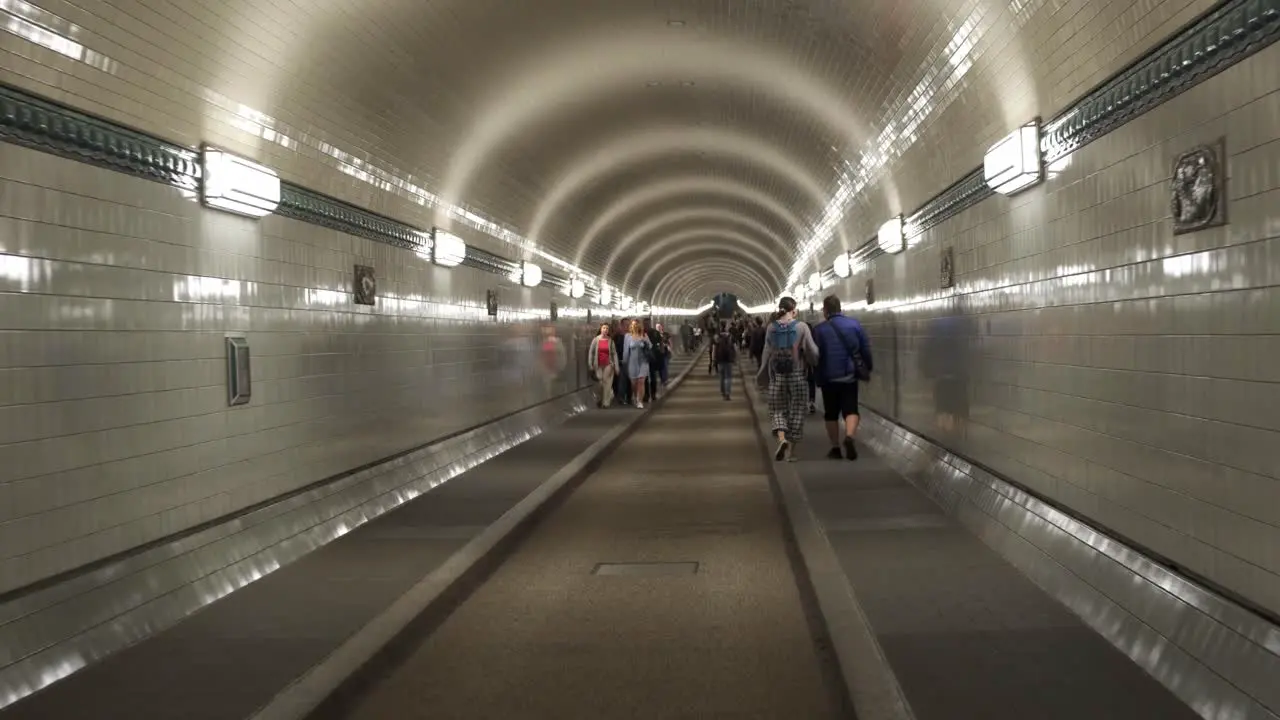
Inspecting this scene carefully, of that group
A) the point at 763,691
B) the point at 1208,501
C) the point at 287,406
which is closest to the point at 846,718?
the point at 763,691

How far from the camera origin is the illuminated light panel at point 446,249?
→ 45.5 ft

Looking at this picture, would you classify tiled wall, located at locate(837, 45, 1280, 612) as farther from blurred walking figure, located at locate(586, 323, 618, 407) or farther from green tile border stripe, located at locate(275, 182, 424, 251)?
blurred walking figure, located at locate(586, 323, 618, 407)

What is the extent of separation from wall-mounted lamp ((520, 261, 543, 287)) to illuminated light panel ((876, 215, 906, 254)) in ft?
20.6

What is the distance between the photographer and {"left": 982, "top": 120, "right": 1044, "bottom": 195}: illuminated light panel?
318 inches

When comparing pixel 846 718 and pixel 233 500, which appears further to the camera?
pixel 233 500

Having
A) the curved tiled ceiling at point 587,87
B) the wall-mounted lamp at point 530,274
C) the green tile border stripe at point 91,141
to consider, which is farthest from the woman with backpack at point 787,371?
the green tile border stripe at point 91,141


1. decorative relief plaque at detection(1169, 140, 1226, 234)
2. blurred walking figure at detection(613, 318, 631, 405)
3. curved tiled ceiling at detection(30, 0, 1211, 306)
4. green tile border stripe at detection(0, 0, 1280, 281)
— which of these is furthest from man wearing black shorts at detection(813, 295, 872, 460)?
blurred walking figure at detection(613, 318, 631, 405)

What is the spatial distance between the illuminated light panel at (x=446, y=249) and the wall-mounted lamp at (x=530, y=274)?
457cm

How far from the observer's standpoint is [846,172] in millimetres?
16891

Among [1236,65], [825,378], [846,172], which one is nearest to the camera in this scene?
[1236,65]

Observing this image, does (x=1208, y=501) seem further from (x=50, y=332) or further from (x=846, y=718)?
(x=50, y=332)

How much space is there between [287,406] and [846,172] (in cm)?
952

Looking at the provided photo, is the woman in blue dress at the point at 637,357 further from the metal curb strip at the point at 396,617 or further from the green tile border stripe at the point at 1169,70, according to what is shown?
the green tile border stripe at the point at 1169,70

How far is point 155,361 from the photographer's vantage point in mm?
7117
